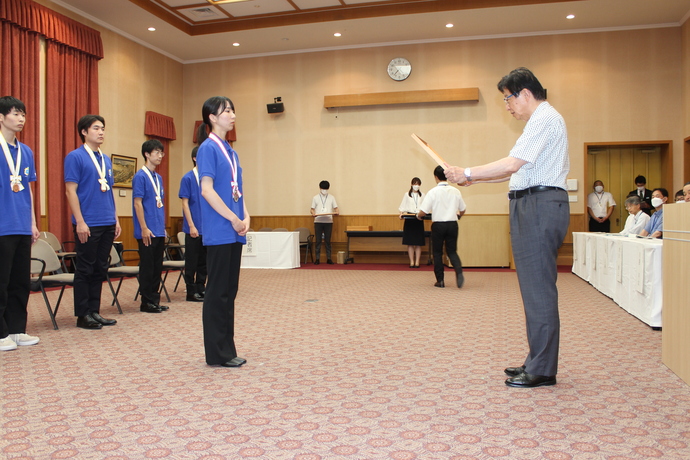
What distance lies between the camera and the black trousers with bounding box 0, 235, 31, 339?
11.8ft

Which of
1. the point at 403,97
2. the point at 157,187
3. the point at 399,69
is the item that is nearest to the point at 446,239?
the point at 157,187

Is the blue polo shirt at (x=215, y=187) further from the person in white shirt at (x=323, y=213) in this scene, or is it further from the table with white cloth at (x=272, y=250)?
the person in white shirt at (x=323, y=213)

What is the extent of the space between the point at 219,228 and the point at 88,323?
1987 mm

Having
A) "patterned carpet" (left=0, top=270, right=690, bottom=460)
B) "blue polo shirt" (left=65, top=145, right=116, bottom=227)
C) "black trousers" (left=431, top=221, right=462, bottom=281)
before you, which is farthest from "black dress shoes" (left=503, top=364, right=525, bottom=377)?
"black trousers" (left=431, top=221, right=462, bottom=281)

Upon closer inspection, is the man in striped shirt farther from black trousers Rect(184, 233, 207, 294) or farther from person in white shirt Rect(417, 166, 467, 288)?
person in white shirt Rect(417, 166, 467, 288)

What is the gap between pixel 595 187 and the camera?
10609 millimetres

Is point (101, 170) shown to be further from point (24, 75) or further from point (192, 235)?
point (24, 75)

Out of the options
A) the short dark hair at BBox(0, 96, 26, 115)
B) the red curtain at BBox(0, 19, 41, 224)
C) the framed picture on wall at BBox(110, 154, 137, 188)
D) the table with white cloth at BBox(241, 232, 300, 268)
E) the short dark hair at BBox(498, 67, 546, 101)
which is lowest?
the table with white cloth at BBox(241, 232, 300, 268)

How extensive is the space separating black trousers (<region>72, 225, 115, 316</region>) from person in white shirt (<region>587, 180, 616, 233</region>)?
9.02 meters

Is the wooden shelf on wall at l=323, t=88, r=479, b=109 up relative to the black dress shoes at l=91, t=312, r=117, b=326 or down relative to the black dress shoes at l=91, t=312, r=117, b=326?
up

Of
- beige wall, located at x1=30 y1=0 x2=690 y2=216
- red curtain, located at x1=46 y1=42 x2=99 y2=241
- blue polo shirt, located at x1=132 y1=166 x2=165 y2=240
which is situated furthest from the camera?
beige wall, located at x1=30 y1=0 x2=690 y2=216

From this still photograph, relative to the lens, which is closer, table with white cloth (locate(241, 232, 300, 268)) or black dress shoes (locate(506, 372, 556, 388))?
black dress shoes (locate(506, 372, 556, 388))

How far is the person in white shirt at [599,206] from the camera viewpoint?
10.5 meters

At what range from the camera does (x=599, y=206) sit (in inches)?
415
